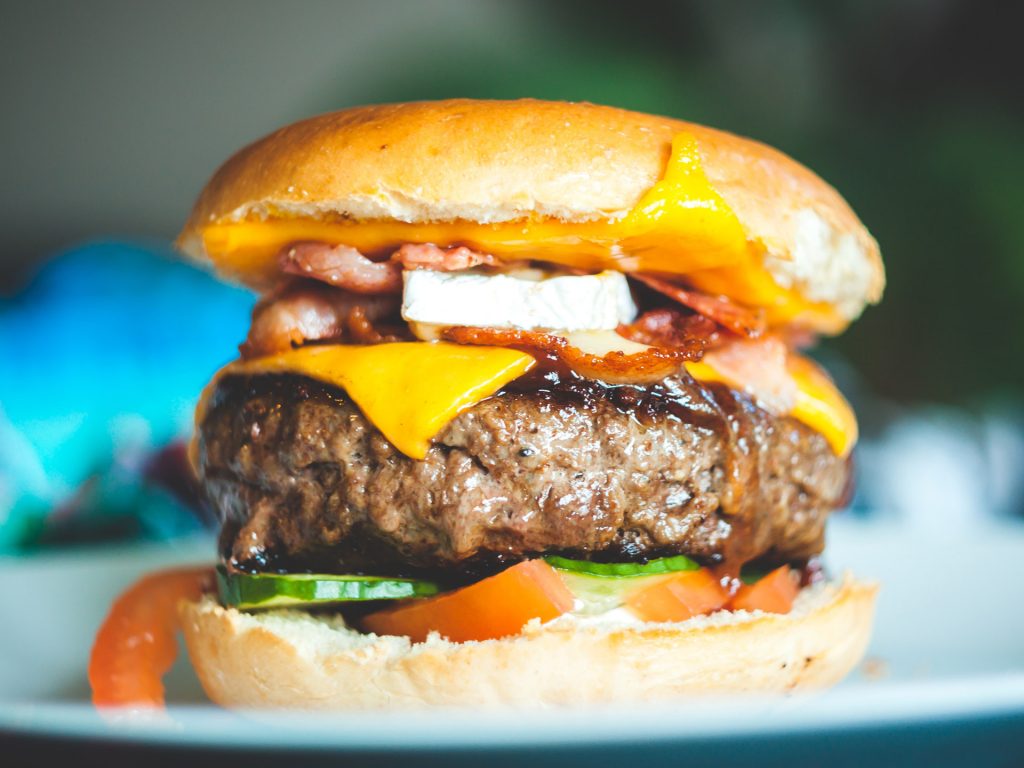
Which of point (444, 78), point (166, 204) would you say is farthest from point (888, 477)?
point (166, 204)

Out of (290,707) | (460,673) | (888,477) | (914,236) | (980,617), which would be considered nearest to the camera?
(460,673)

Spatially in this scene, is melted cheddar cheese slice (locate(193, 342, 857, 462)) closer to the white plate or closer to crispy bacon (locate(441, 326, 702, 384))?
crispy bacon (locate(441, 326, 702, 384))

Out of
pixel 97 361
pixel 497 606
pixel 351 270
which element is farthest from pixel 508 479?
pixel 97 361

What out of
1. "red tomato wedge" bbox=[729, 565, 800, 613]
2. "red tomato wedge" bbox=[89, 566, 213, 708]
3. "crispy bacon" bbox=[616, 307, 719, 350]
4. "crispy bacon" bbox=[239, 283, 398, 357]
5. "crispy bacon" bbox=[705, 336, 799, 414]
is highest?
"crispy bacon" bbox=[239, 283, 398, 357]


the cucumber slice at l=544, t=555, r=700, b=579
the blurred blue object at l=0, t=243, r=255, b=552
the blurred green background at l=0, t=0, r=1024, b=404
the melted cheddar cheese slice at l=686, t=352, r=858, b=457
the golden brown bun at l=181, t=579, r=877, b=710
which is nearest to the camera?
the golden brown bun at l=181, t=579, r=877, b=710

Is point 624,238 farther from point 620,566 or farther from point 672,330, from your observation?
point 620,566

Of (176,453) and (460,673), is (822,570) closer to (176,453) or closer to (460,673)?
(460,673)

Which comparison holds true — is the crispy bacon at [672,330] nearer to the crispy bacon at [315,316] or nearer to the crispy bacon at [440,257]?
the crispy bacon at [440,257]

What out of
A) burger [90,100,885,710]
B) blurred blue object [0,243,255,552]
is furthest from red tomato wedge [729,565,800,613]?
blurred blue object [0,243,255,552]
